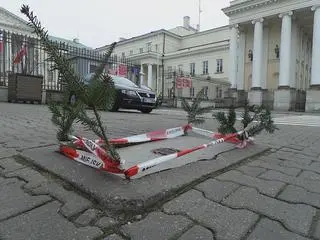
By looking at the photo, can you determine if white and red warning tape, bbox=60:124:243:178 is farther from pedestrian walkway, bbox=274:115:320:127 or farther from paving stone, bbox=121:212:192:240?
pedestrian walkway, bbox=274:115:320:127

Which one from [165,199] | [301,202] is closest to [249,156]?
[301,202]

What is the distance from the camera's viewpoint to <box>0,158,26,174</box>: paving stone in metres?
2.21

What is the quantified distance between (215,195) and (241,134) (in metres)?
1.65

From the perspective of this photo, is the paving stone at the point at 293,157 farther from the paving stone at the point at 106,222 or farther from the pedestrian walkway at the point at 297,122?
the pedestrian walkway at the point at 297,122

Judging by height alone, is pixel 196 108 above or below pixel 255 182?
above

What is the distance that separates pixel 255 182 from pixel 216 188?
0.39m

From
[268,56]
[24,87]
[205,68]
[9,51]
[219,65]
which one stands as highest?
[219,65]

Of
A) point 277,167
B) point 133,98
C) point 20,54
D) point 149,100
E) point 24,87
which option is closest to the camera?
point 277,167

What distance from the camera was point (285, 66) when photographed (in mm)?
29422

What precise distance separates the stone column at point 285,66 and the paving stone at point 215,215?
27938mm

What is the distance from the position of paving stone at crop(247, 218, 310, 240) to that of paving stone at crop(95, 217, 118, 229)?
67cm

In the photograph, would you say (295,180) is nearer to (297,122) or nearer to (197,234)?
(197,234)

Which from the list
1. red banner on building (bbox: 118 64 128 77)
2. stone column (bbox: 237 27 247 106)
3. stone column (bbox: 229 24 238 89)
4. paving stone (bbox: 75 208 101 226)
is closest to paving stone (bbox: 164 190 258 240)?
paving stone (bbox: 75 208 101 226)

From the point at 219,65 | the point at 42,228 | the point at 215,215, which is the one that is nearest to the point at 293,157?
the point at 215,215
